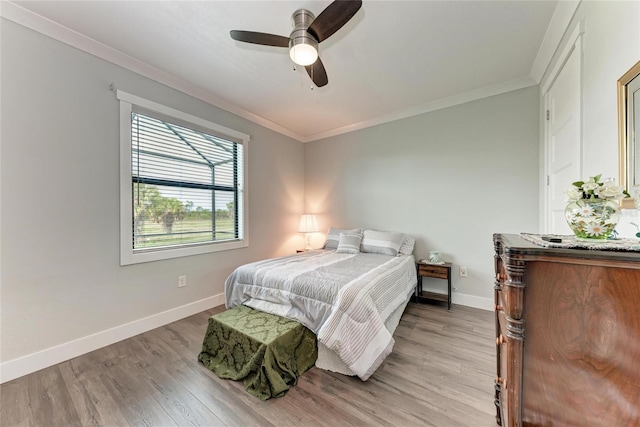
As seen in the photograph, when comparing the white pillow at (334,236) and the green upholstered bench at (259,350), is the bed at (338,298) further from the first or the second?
the white pillow at (334,236)

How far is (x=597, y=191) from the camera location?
2.79ft

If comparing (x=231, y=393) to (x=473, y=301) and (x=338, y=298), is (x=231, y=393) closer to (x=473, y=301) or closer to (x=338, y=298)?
(x=338, y=298)

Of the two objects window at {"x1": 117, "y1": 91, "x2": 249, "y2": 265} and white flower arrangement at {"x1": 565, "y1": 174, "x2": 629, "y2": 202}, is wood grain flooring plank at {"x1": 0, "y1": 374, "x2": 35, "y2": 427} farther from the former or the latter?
white flower arrangement at {"x1": 565, "y1": 174, "x2": 629, "y2": 202}

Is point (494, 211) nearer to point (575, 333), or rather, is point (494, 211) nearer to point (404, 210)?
point (404, 210)

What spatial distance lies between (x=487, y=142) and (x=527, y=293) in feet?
9.20

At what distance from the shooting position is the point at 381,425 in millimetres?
1338

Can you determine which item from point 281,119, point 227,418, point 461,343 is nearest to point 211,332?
point 227,418

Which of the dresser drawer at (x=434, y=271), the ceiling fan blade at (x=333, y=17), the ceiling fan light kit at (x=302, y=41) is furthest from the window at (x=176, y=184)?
the dresser drawer at (x=434, y=271)

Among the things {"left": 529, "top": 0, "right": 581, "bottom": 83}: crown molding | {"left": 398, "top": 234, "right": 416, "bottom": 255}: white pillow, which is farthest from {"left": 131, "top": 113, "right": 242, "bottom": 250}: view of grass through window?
{"left": 529, "top": 0, "right": 581, "bottom": 83}: crown molding

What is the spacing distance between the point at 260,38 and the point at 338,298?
77.8 inches

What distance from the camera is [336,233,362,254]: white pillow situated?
338 cm

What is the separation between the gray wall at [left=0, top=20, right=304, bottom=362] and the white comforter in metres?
1.09

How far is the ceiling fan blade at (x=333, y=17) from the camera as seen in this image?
4.47ft

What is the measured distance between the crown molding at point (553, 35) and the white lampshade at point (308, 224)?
3.40 meters
